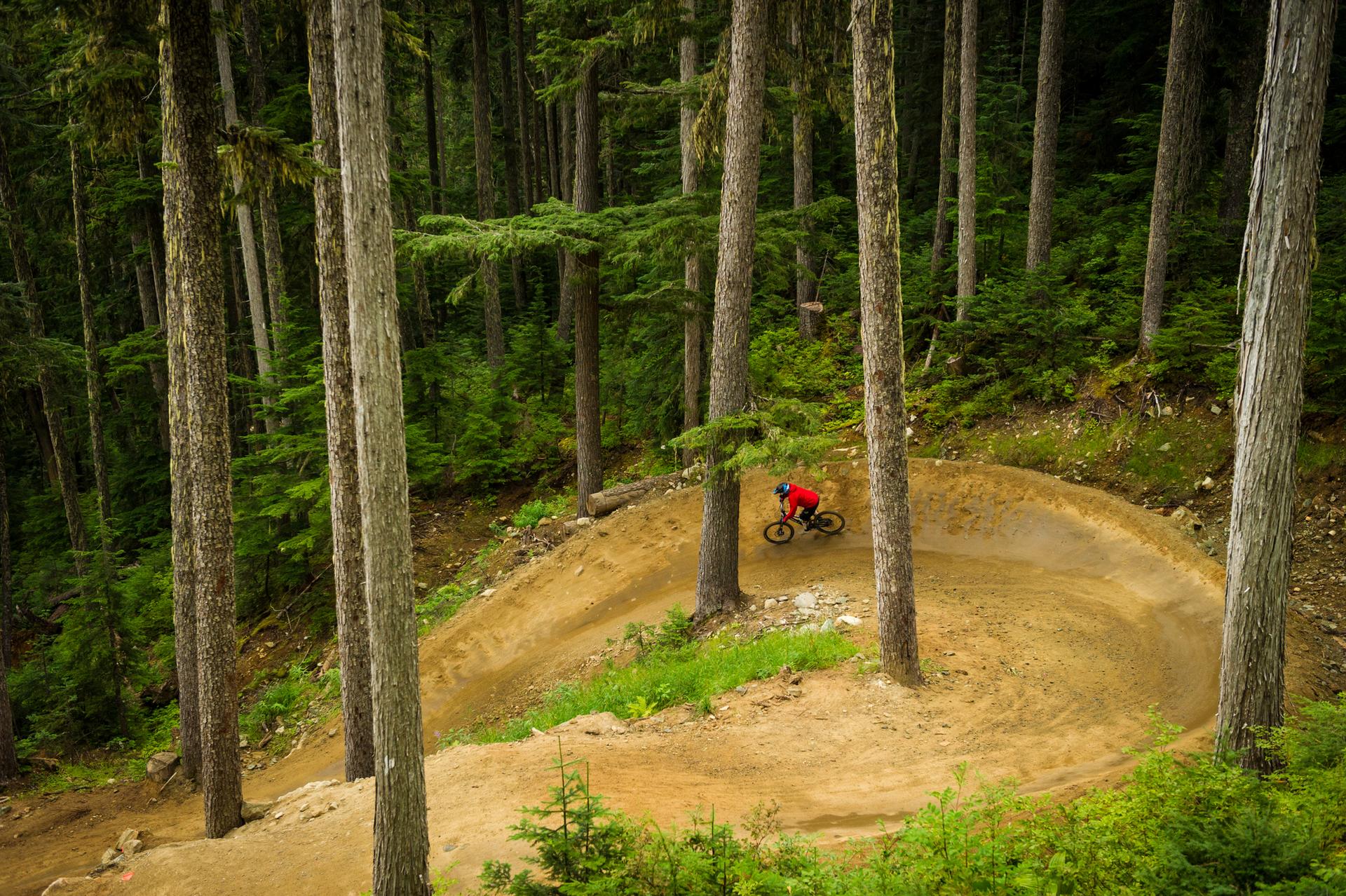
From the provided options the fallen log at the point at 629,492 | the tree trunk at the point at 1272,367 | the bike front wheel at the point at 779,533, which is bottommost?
the bike front wheel at the point at 779,533

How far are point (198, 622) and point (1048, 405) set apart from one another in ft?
56.6

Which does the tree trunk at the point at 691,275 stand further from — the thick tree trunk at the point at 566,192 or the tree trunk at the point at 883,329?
the thick tree trunk at the point at 566,192

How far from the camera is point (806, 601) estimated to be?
13609mm

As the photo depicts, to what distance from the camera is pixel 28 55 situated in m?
22.2

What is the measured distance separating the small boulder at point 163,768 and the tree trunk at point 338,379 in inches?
249

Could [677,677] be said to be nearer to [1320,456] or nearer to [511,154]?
[1320,456]

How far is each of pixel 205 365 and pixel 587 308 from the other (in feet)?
30.0

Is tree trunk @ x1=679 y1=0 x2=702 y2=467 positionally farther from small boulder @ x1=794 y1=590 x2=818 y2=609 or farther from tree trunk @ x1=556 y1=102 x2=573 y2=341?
tree trunk @ x1=556 y1=102 x2=573 y2=341

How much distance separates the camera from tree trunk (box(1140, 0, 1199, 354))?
1591 cm

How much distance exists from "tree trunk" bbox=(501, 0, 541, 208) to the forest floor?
18.0 m

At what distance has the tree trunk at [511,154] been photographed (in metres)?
32.7

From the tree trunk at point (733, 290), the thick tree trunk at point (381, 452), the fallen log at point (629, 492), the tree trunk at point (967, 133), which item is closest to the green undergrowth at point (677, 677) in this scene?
the tree trunk at point (733, 290)

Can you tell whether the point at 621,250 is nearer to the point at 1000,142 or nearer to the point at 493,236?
the point at 493,236

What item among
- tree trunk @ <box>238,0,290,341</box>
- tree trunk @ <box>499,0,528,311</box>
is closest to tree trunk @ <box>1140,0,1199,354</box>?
tree trunk @ <box>238,0,290,341</box>
